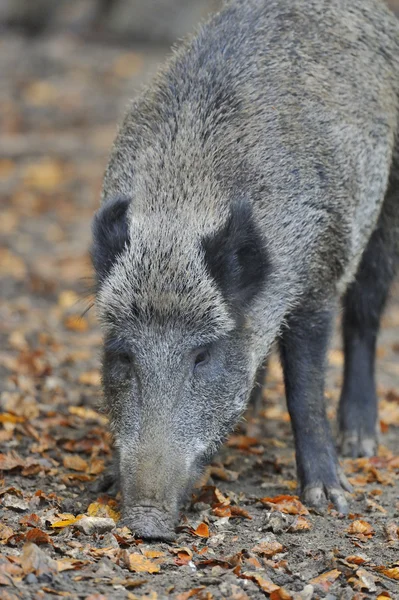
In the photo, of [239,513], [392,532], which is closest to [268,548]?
[239,513]

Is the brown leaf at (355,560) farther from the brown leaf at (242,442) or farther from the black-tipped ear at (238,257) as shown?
the brown leaf at (242,442)

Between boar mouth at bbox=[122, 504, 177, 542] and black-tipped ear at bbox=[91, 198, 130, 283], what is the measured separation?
4.34ft

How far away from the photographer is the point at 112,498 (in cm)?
538

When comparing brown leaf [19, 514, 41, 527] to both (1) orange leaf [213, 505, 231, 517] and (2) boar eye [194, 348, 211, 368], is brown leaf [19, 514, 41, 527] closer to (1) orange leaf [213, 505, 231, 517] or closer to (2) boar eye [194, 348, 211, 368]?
(1) orange leaf [213, 505, 231, 517]

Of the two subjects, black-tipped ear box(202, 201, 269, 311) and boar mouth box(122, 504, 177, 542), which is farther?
black-tipped ear box(202, 201, 269, 311)

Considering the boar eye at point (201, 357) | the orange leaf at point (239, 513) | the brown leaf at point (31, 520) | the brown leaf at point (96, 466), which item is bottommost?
the orange leaf at point (239, 513)

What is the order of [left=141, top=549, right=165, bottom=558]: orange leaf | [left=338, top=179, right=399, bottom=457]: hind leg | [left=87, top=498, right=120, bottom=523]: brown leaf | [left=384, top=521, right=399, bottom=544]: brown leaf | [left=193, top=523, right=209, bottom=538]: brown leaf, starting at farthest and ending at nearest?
[left=338, top=179, right=399, bottom=457]: hind leg
[left=384, top=521, right=399, bottom=544]: brown leaf
[left=87, top=498, right=120, bottom=523]: brown leaf
[left=193, top=523, right=209, bottom=538]: brown leaf
[left=141, top=549, right=165, bottom=558]: orange leaf

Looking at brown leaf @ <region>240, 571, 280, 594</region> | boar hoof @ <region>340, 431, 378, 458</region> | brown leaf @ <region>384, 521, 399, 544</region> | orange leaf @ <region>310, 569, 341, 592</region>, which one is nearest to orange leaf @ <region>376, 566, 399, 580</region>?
orange leaf @ <region>310, 569, 341, 592</region>

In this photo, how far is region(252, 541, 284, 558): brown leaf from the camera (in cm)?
479

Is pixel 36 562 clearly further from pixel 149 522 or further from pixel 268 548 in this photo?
pixel 268 548

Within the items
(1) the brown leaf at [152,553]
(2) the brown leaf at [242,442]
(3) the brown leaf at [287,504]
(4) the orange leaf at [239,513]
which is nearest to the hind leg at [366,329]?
(2) the brown leaf at [242,442]

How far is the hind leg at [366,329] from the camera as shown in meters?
6.93

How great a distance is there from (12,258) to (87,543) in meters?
6.36

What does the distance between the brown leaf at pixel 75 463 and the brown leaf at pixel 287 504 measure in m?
1.13
